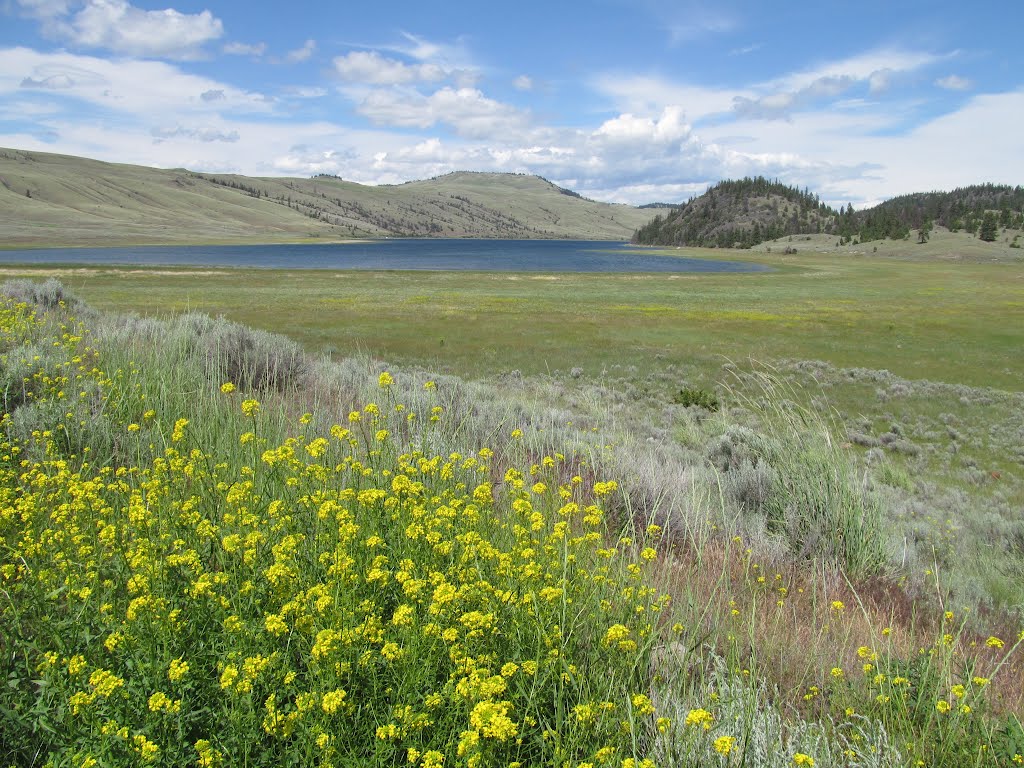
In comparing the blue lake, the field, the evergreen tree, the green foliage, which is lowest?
the green foliage

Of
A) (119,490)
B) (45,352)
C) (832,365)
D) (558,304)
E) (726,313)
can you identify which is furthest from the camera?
(558,304)

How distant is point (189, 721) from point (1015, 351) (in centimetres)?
3517

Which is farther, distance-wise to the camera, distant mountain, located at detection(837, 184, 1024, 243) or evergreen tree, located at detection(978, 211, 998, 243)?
distant mountain, located at detection(837, 184, 1024, 243)

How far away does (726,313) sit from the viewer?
37719 mm

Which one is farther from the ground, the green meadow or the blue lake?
the blue lake

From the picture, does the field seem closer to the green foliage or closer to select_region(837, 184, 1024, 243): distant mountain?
the green foliage

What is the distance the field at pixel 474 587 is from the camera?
2.38 metres

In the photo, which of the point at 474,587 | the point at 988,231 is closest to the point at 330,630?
the point at 474,587

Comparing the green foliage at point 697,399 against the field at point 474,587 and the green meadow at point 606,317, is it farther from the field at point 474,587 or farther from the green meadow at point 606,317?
the field at point 474,587

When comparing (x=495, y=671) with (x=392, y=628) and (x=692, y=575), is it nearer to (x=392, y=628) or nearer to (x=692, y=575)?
(x=392, y=628)

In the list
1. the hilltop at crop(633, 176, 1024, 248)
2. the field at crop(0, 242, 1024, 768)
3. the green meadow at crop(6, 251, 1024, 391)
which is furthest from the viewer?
the hilltop at crop(633, 176, 1024, 248)

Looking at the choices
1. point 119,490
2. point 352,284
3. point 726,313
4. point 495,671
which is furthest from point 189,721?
point 352,284

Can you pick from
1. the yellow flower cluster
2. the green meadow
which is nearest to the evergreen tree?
the green meadow

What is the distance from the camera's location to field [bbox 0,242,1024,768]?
238 centimetres
